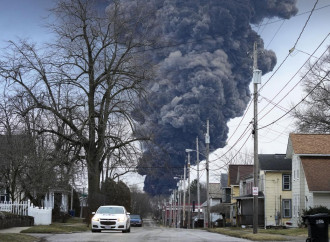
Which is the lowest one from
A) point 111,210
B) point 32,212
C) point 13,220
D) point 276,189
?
point 13,220

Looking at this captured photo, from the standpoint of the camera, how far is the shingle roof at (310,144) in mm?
47844

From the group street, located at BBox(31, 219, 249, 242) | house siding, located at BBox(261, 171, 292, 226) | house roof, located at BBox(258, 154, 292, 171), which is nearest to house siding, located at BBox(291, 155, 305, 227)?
house siding, located at BBox(261, 171, 292, 226)

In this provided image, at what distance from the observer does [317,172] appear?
4622cm

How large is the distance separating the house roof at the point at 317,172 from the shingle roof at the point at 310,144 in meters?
0.64

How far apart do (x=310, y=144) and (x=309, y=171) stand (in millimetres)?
3116

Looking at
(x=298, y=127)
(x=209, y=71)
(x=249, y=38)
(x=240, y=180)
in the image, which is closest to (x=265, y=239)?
(x=298, y=127)

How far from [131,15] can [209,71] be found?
33906mm

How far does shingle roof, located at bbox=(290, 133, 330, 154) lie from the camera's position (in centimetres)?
4784

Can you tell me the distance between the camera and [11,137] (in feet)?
130

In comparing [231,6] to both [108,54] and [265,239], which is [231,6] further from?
[265,239]

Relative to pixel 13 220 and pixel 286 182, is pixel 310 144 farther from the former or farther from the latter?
pixel 13 220

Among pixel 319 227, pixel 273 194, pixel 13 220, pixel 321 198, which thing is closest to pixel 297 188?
pixel 321 198

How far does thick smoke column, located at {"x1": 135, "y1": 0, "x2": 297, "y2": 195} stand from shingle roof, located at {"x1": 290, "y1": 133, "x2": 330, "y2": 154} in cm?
2661

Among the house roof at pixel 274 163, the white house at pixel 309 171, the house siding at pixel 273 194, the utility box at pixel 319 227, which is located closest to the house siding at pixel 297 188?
the white house at pixel 309 171
